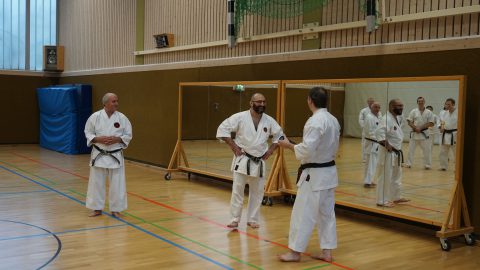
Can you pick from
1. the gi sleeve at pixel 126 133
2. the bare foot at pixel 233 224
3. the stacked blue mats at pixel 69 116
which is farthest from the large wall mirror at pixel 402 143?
the stacked blue mats at pixel 69 116

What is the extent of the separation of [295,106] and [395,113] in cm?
177

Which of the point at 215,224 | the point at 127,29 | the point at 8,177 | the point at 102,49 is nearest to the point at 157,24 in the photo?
the point at 127,29

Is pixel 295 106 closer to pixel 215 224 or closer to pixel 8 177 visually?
pixel 215 224

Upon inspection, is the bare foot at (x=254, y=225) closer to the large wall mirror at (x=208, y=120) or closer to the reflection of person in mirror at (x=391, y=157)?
the reflection of person in mirror at (x=391, y=157)

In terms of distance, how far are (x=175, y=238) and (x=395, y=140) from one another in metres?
3.07

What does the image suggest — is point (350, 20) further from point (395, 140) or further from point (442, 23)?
point (395, 140)

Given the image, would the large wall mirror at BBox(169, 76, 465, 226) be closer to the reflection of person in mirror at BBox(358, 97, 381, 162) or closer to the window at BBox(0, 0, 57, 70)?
the reflection of person in mirror at BBox(358, 97, 381, 162)

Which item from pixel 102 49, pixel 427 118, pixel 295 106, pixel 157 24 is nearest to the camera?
pixel 427 118

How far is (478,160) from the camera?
5773mm

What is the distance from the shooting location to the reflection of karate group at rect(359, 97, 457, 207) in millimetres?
6016

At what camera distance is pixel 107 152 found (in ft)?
21.2

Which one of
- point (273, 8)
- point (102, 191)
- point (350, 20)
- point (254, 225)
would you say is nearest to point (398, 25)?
point (350, 20)

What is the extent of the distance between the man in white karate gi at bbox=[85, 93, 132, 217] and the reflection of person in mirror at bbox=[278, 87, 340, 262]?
8.56ft

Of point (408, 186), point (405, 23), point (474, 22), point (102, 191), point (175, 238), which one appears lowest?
point (175, 238)
